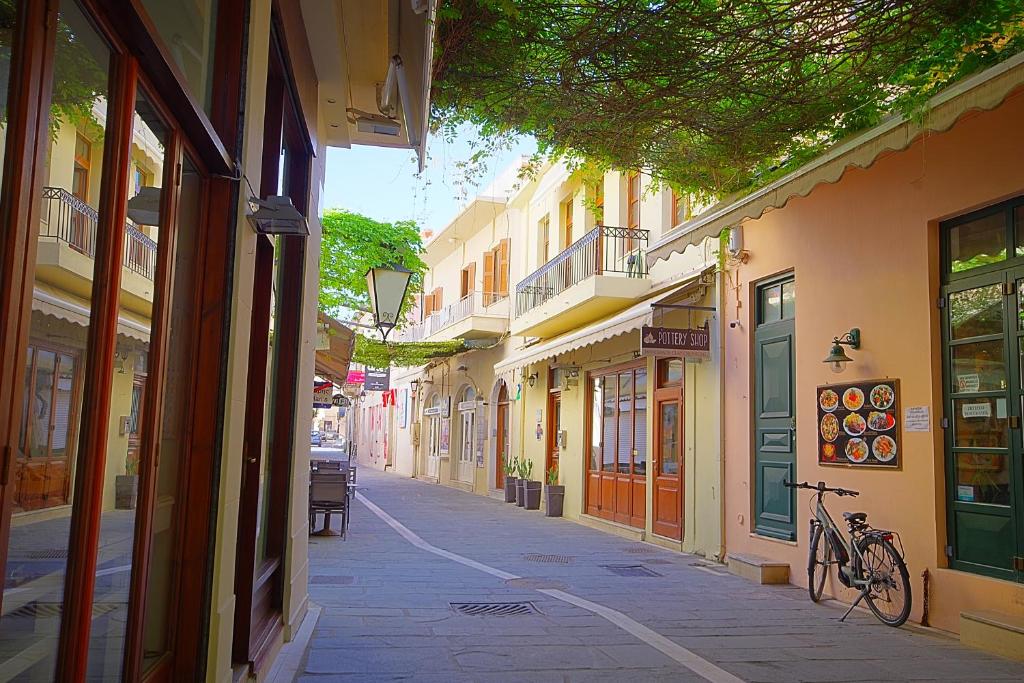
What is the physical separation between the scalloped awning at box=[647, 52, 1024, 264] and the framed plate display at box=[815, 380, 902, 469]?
192cm

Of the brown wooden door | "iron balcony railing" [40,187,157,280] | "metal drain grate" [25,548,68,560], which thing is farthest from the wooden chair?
"metal drain grate" [25,548,68,560]

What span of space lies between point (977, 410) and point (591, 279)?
24.1 feet

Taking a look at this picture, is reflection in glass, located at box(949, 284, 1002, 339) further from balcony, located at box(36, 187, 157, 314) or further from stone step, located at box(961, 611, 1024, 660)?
balcony, located at box(36, 187, 157, 314)

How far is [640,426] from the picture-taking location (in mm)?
13484

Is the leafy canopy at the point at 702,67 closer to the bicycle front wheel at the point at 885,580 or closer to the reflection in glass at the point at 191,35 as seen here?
the reflection in glass at the point at 191,35

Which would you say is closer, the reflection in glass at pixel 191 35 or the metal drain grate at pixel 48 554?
the metal drain grate at pixel 48 554

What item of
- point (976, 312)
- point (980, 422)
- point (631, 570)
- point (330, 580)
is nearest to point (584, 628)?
point (330, 580)

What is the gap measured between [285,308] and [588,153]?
4666 mm

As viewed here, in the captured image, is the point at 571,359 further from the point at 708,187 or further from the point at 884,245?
the point at 884,245

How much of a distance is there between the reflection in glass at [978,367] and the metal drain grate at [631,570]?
13.1ft

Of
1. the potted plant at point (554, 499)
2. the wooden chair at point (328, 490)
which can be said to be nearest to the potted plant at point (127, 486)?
the wooden chair at point (328, 490)

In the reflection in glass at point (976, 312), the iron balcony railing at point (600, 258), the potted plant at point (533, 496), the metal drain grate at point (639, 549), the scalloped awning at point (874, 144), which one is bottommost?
the metal drain grate at point (639, 549)

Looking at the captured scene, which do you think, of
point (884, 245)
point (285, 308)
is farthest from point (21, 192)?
point (884, 245)

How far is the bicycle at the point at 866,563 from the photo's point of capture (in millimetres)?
7090
